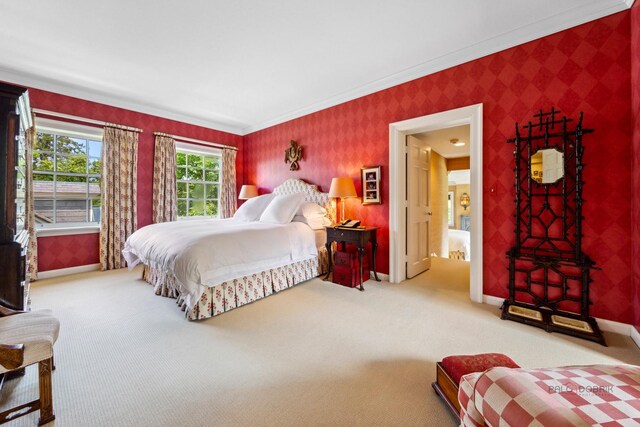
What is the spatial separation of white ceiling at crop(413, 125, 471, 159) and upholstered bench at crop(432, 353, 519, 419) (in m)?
3.42

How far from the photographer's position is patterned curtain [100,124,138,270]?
4074 millimetres

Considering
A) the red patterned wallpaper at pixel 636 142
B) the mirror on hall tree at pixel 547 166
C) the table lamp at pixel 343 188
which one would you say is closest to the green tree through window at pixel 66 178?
the table lamp at pixel 343 188

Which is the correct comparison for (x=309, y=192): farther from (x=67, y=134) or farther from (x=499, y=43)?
(x=67, y=134)

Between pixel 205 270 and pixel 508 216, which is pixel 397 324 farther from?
pixel 205 270

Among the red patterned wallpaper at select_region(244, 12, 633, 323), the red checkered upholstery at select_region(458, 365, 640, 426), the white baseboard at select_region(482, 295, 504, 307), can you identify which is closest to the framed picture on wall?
the red patterned wallpaper at select_region(244, 12, 633, 323)

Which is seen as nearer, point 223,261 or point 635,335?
point 635,335

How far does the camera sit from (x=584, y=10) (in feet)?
7.34

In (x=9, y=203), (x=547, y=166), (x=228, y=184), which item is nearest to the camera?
(x=9, y=203)

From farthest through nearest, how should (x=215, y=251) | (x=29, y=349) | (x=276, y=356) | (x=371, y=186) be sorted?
(x=371, y=186)
(x=215, y=251)
(x=276, y=356)
(x=29, y=349)

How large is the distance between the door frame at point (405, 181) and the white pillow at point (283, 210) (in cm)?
136

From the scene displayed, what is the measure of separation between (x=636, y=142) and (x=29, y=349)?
4.03m

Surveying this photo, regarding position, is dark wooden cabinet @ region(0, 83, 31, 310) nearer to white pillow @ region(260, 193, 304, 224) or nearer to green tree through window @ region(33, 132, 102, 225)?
white pillow @ region(260, 193, 304, 224)

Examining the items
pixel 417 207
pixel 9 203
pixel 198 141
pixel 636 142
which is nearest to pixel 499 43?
pixel 636 142

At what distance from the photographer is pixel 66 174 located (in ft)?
13.0
